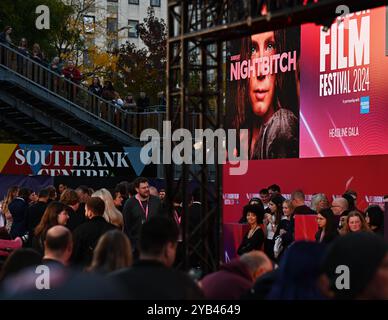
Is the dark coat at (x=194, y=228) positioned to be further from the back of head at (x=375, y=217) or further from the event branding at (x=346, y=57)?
the event branding at (x=346, y=57)

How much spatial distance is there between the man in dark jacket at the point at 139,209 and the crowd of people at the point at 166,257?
0.05ft

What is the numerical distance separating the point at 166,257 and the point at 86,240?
14.7 feet

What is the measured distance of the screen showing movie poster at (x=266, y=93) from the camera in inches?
1006

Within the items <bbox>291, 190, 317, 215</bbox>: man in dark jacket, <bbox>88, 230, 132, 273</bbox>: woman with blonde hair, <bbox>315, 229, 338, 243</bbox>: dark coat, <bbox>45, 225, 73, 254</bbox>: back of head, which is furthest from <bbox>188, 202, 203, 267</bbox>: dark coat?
<bbox>88, 230, 132, 273</bbox>: woman with blonde hair

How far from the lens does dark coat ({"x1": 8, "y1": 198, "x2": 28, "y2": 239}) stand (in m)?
15.4

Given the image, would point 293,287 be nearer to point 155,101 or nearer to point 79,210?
point 79,210

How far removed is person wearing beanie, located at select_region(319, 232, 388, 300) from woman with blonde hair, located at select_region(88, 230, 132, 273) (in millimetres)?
2739

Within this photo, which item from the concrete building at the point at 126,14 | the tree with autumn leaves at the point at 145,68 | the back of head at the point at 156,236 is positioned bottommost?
the back of head at the point at 156,236

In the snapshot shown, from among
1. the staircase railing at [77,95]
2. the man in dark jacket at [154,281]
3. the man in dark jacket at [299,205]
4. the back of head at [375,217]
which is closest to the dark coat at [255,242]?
the man in dark jacket at [299,205]

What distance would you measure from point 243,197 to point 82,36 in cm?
3645

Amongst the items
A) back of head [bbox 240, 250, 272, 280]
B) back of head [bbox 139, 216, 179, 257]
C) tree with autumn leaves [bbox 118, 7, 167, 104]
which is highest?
tree with autumn leaves [bbox 118, 7, 167, 104]

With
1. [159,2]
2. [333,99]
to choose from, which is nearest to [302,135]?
[333,99]

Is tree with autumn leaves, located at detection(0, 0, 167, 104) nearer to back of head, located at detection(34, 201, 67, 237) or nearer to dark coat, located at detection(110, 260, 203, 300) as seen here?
back of head, located at detection(34, 201, 67, 237)

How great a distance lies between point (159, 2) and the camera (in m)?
88.2
